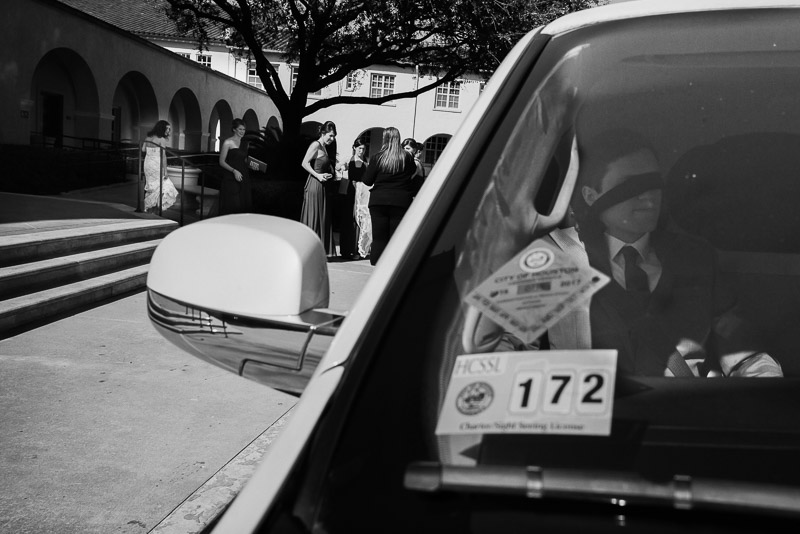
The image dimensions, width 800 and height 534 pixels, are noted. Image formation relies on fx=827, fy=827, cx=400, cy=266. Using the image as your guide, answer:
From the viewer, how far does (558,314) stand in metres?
1.16

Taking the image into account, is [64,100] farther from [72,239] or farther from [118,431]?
[118,431]

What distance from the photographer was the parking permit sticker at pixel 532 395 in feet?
3.34

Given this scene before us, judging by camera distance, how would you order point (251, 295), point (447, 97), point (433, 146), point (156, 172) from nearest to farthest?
point (251, 295), point (156, 172), point (447, 97), point (433, 146)

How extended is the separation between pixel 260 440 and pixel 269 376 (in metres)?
2.96

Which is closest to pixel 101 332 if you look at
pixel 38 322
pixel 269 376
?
pixel 38 322

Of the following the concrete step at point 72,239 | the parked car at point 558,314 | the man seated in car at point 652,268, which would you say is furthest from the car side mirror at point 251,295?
the concrete step at point 72,239

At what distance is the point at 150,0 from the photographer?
25.0 m

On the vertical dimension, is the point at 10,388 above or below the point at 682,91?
below

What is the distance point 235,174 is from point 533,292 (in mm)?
11661

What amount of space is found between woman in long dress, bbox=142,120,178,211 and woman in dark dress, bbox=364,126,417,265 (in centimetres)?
476

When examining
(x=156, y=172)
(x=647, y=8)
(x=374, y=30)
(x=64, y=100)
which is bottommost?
(x=156, y=172)

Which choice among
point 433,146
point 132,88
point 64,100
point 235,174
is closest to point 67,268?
point 235,174

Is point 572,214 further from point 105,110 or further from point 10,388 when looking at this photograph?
point 105,110

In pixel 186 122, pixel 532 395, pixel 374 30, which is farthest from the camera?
pixel 186 122
